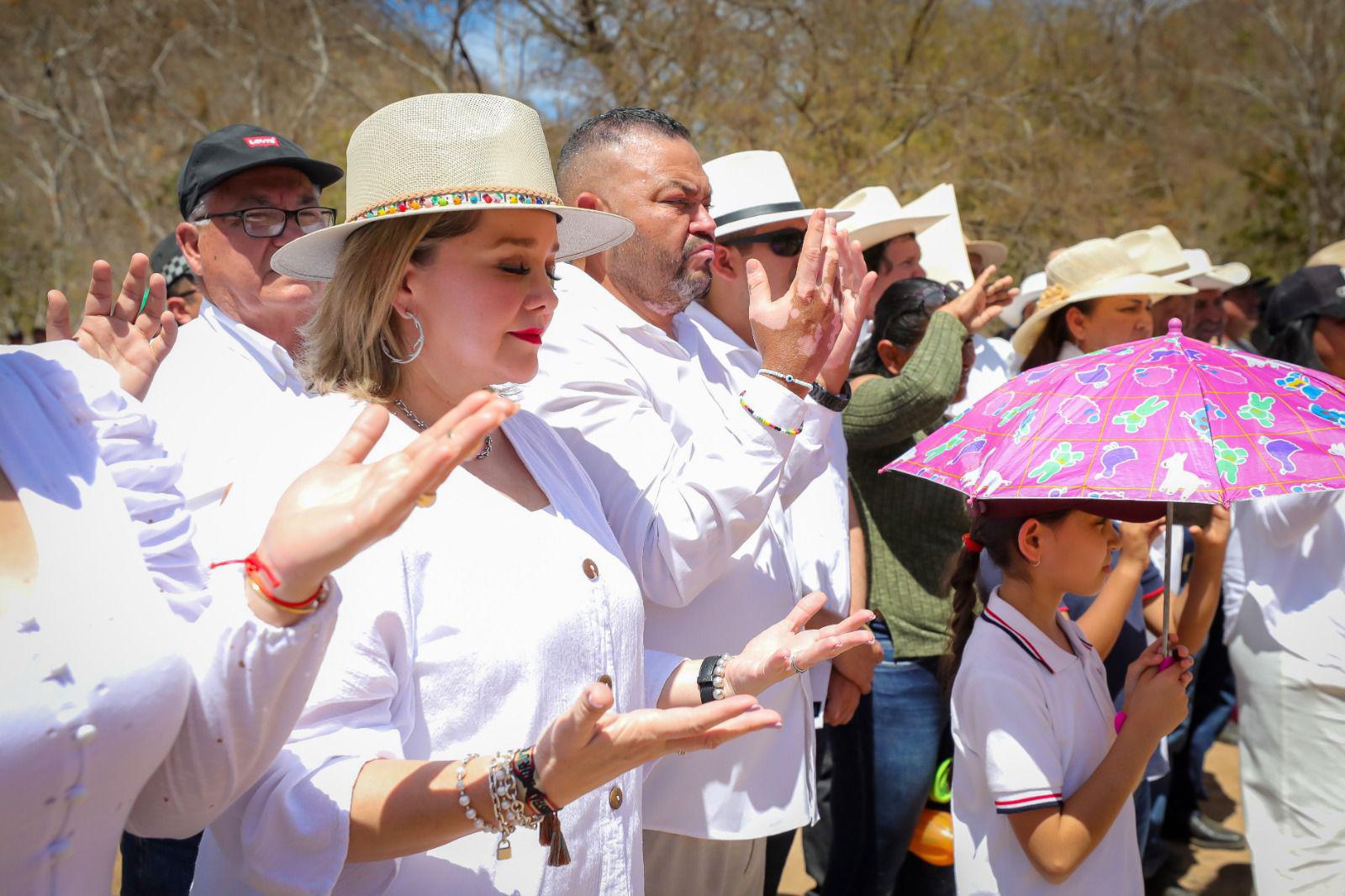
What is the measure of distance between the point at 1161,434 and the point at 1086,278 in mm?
2550

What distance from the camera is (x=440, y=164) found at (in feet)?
6.16

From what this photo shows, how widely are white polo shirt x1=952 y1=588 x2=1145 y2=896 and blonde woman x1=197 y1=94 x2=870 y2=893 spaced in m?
0.59

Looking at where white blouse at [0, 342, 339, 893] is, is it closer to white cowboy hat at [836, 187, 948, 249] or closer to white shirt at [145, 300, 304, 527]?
white shirt at [145, 300, 304, 527]

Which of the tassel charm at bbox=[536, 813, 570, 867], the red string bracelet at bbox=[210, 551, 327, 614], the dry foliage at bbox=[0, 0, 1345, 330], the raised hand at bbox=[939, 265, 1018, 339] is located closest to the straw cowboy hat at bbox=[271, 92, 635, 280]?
the red string bracelet at bbox=[210, 551, 327, 614]

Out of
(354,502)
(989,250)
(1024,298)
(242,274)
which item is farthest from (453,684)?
(989,250)

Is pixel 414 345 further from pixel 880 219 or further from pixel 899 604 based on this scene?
pixel 880 219

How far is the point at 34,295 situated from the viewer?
16.0m

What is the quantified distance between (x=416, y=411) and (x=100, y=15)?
1372 centimetres

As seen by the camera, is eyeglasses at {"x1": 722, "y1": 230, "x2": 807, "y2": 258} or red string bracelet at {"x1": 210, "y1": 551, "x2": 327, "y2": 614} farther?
eyeglasses at {"x1": 722, "y1": 230, "x2": 807, "y2": 258}

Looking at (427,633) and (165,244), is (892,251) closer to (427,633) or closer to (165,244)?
(165,244)

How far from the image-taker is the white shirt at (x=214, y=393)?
2.48m

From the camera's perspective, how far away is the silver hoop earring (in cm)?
190

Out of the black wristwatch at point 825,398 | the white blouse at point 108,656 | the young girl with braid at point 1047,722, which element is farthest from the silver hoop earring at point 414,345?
the young girl with braid at point 1047,722

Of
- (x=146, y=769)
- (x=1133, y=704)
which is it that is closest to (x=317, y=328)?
(x=146, y=769)
